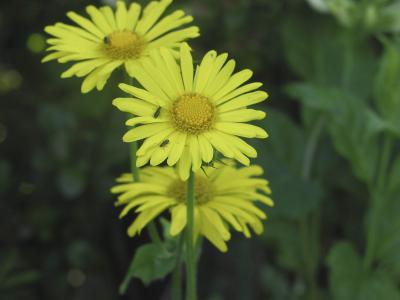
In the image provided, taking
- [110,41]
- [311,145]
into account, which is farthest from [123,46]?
[311,145]

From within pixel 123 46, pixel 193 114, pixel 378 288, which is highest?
pixel 123 46

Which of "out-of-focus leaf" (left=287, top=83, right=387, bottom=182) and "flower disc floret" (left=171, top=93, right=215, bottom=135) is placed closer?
"flower disc floret" (left=171, top=93, right=215, bottom=135)

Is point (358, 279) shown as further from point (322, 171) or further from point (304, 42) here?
point (304, 42)

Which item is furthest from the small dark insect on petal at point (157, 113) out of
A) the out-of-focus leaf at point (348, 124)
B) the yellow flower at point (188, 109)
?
the out-of-focus leaf at point (348, 124)

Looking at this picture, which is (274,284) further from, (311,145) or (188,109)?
(188,109)

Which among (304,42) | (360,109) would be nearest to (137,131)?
(360,109)

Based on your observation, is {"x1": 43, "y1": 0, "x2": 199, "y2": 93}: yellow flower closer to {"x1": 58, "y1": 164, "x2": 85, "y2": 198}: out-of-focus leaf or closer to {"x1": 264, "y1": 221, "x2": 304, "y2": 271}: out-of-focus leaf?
{"x1": 58, "y1": 164, "x2": 85, "y2": 198}: out-of-focus leaf

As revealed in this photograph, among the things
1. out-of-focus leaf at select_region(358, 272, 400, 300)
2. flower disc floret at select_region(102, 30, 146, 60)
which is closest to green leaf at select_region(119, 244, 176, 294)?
flower disc floret at select_region(102, 30, 146, 60)

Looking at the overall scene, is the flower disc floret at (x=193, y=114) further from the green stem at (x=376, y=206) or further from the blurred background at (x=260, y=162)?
the green stem at (x=376, y=206)
